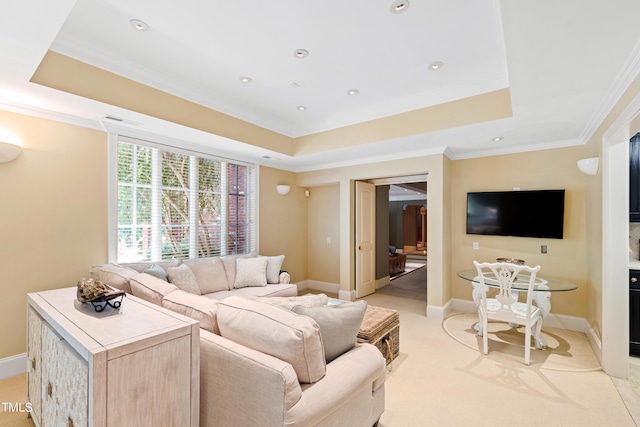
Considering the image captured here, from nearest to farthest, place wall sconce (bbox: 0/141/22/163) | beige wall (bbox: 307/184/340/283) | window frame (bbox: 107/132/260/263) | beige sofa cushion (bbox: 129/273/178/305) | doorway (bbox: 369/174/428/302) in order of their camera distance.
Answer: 1. beige sofa cushion (bbox: 129/273/178/305)
2. wall sconce (bbox: 0/141/22/163)
3. window frame (bbox: 107/132/260/263)
4. beige wall (bbox: 307/184/340/283)
5. doorway (bbox: 369/174/428/302)

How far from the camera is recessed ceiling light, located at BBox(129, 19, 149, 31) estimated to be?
2.13 meters

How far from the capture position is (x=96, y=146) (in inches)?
126

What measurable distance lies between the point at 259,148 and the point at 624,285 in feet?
14.0

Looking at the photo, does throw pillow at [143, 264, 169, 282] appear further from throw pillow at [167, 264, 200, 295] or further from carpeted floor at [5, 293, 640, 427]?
carpeted floor at [5, 293, 640, 427]

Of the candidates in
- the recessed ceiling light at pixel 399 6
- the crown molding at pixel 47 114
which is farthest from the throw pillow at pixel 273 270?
the recessed ceiling light at pixel 399 6

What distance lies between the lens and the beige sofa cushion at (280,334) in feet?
4.59

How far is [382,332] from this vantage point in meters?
2.69

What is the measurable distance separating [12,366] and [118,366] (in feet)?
8.59

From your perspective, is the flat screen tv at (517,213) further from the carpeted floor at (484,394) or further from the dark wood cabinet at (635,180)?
the carpeted floor at (484,394)

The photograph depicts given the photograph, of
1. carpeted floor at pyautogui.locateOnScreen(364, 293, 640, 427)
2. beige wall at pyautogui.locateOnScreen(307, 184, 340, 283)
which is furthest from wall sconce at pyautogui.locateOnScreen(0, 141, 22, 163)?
beige wall at pyautogui.locateOnScreen(307, 184, 340, 283)

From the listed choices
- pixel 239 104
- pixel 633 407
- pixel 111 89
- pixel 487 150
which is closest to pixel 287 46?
pixel 239 104

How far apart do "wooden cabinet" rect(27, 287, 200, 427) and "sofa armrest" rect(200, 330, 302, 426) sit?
3.7 inches

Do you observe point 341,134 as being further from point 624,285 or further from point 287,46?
point 624,285

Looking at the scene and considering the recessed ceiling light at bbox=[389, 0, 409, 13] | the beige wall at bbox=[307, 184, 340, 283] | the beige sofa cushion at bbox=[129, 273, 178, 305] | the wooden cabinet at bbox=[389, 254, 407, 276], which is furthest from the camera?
the wooden cabinet at bbox=[389, 254, 407, 276]
